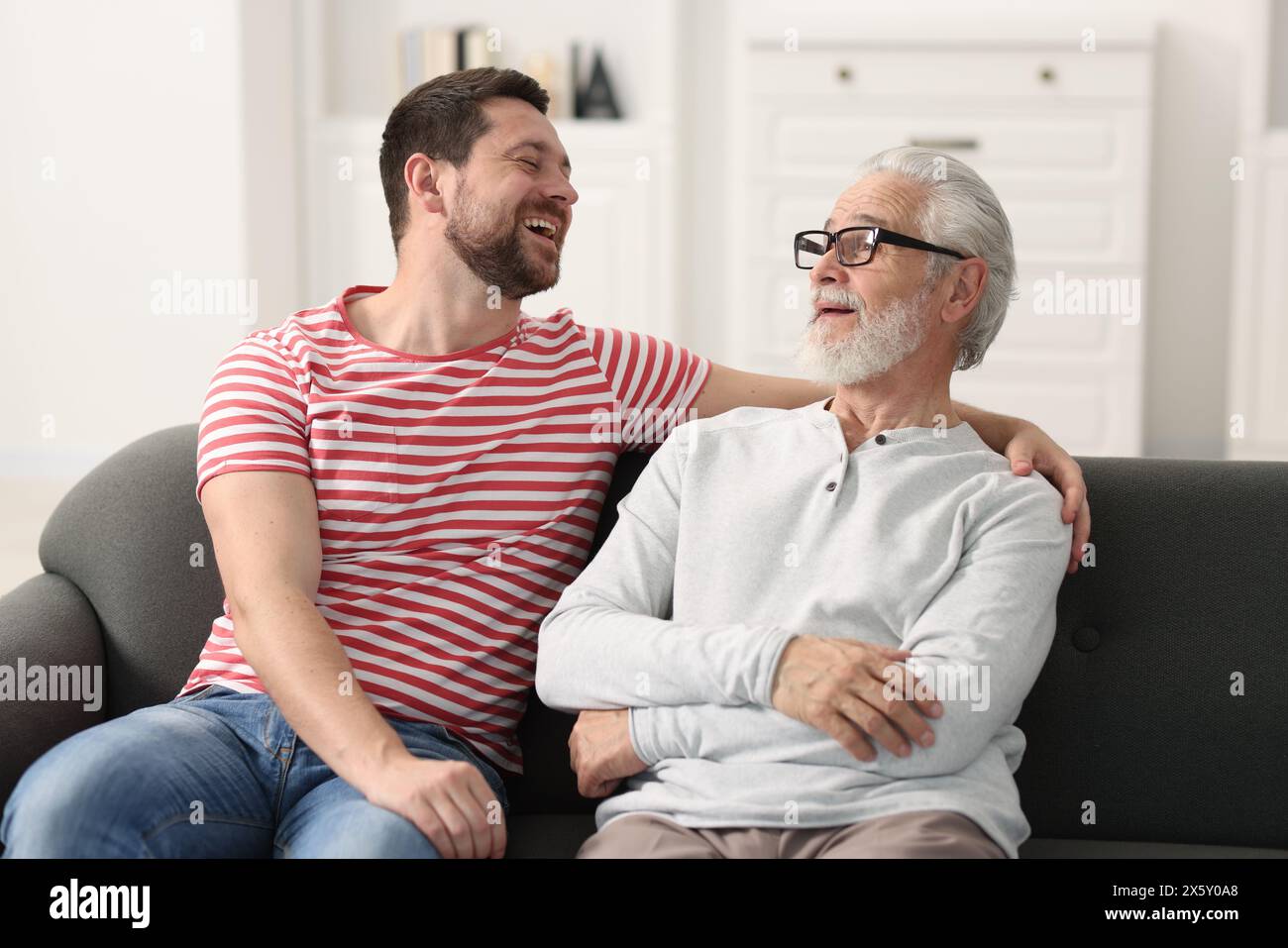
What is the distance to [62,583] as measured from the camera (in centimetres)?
176

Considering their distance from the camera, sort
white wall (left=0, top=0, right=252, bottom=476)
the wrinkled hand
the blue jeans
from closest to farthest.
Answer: the blue jeans
the wrinkled hand
white wall (left=0, top=0, right=252, bottom=476)

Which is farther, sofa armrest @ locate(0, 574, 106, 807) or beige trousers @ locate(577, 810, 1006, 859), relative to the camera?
sofa armrest @ locate(0, 574, 106, 807)

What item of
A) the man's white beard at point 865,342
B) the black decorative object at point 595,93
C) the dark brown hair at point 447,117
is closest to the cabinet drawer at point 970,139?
the black decorative object at point 595,93

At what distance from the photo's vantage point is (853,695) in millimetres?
1348

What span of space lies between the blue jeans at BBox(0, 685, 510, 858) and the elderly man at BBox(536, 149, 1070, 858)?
0.80 feet

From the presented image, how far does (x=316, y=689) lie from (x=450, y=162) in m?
0.76

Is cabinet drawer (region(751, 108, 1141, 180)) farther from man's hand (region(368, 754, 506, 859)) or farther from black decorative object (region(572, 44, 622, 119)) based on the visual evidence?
man's hand (region(368, 754, 506, 859))

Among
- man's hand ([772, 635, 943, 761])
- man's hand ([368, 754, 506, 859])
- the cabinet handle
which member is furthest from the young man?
the cabinet handle

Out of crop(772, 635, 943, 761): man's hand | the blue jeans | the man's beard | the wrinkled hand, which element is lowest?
the blue jeans

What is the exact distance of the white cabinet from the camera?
4770 mm

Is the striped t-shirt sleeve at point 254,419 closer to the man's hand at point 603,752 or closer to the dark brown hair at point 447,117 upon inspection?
the dark brown hair at point 447,117

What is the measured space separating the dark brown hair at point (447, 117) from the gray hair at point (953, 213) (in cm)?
49
